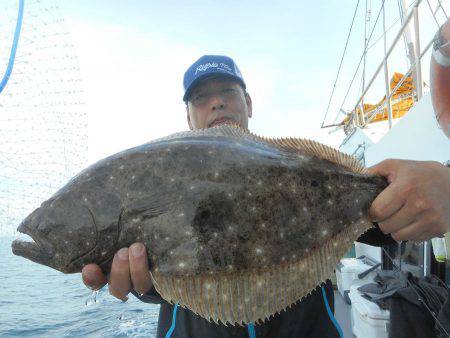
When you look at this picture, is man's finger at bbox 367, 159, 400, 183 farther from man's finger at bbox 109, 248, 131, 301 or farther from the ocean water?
the ocean water

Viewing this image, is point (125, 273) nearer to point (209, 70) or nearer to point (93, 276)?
point (93, 276)

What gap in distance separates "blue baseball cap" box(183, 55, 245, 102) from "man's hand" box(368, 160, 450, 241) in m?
2.13

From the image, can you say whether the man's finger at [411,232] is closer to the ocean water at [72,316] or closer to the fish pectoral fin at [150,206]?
the fish pectoral fin at [150,206]

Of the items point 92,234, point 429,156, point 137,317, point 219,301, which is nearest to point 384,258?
point 429,156

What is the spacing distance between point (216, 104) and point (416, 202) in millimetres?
2061

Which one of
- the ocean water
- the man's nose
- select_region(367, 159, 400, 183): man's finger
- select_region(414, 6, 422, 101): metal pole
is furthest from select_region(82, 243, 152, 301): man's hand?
the ocean water

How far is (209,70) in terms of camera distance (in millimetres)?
3287

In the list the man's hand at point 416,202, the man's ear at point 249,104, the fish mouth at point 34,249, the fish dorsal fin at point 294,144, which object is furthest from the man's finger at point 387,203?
the man's ear at point 249,104

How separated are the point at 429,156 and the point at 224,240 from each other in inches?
185

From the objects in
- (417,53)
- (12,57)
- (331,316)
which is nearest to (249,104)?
(331,316)

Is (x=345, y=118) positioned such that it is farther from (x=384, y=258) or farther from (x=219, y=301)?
(x=219, y=301)

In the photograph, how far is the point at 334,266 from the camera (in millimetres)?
1712

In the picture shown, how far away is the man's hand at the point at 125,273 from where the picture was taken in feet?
5.16

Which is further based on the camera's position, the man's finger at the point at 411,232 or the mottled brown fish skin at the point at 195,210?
the man's finger at the point at 411,232
